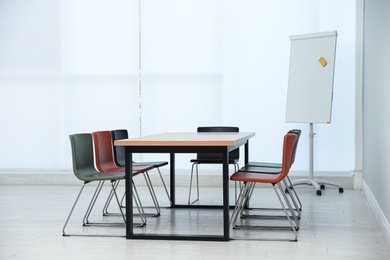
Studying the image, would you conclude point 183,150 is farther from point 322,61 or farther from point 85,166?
point 322,61

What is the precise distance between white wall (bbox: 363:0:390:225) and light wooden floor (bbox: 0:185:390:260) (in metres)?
0.33

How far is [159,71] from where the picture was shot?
28.5 feet

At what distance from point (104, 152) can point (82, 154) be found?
41cm

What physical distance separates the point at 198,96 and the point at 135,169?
308 cm

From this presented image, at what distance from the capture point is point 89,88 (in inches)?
349

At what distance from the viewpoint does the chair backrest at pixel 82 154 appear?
519 centimetres

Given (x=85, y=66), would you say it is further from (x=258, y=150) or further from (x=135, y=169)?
(x=135, y=169)

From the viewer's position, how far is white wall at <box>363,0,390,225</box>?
4977mm

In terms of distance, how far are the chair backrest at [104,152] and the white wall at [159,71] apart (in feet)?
9.18

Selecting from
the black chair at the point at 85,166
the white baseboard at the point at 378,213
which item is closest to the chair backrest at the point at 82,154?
the black chair at the point at 85,166

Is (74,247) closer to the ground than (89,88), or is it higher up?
closer to the ground

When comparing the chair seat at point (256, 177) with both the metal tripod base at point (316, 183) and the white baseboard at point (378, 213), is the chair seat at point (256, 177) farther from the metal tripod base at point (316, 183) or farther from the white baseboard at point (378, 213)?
the metal tripod base at point (316, 183)

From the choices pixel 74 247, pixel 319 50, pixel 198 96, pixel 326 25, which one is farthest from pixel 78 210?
pixel 326 25

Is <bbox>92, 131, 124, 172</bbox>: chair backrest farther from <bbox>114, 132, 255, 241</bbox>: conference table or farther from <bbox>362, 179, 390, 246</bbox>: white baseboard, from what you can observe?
<bbox>362, 179, 390, 246</bbox>: white baseboard
